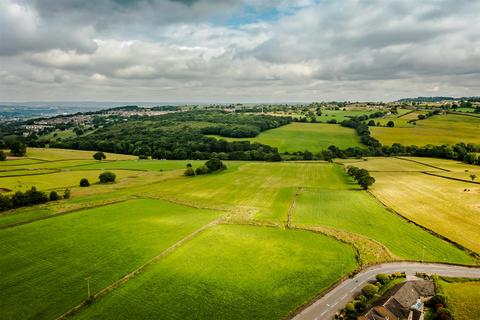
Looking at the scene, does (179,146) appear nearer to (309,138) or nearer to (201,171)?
(201,171)

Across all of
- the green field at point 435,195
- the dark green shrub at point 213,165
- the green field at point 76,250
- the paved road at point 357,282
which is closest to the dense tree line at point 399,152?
the green field at point 435,195

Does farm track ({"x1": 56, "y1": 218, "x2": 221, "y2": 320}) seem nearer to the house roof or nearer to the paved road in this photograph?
the paved road

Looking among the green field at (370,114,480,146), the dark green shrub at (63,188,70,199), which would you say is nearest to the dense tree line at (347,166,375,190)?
the green field at (370,114,480,146)

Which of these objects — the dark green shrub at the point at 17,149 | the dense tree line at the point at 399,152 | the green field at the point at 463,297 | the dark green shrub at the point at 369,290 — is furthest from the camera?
the dense tree line at the point at 399,152

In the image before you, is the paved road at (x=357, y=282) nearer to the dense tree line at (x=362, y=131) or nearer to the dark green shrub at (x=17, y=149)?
the dense tree line at (x=362, y=131)

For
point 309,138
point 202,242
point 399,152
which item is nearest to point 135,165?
point 202,242
